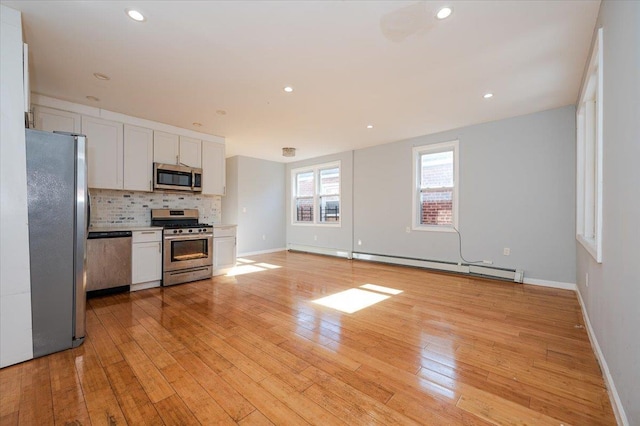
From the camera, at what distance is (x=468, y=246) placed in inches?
185

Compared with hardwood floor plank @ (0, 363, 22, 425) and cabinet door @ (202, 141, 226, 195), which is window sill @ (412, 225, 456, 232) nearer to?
cabinet door @ (202, 141, 226, 195)

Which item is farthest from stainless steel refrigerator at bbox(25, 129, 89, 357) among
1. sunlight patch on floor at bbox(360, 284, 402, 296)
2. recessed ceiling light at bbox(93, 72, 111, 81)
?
sunlight patch on floor at bbox(360, 284, 402, 296)

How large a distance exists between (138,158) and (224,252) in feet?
6.81

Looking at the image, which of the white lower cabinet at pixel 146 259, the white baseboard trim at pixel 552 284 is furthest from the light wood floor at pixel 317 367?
the white baseboard trim at pixel 552 284

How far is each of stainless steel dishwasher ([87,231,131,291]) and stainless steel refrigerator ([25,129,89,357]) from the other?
1.49 m

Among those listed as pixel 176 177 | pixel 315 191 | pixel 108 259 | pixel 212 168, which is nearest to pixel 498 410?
pixel 108 259

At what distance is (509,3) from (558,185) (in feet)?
10.1

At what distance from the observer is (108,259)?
3633 mm

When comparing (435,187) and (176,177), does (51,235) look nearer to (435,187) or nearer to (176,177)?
(176,177)

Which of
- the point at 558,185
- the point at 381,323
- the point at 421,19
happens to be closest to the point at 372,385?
the point at 381,323

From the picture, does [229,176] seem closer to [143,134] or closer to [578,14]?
[143,134]

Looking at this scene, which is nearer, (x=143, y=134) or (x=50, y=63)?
(x=50, y=63)

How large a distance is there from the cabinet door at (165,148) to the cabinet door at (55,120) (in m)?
0.98

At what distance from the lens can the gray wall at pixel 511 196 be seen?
12.6 feet
